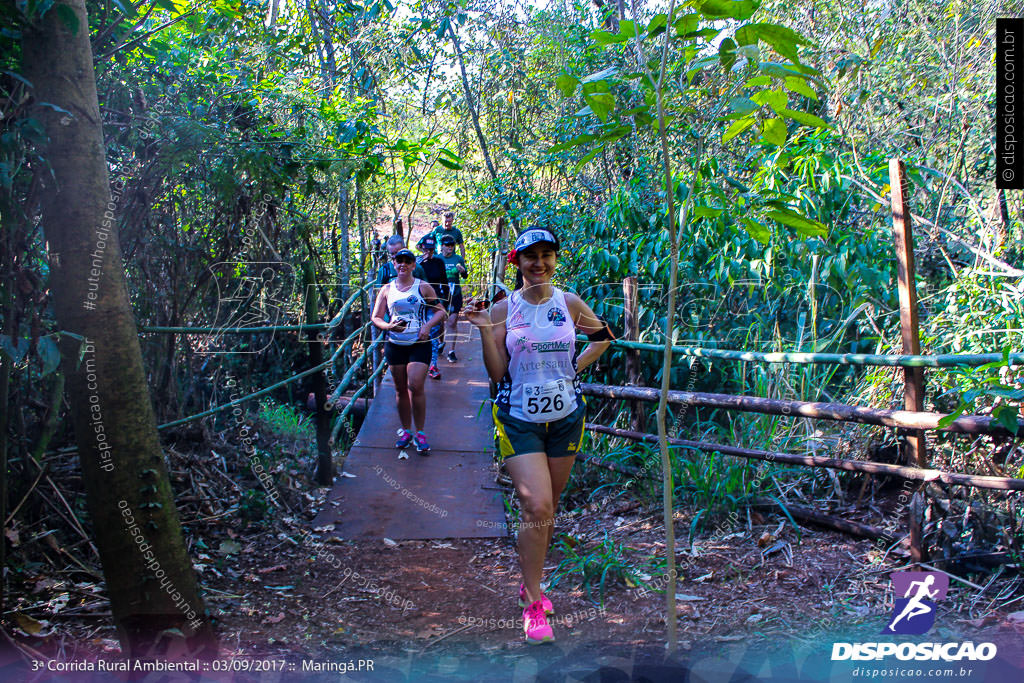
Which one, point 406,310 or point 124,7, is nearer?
point 124,7

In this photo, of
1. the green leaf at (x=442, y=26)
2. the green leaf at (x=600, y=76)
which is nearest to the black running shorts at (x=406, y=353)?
the green leaf at (x=600, y=76)

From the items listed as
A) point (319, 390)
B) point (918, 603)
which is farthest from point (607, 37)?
point (319, 390)

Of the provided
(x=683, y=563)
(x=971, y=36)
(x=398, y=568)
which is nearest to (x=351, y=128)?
(x=398, y=568)

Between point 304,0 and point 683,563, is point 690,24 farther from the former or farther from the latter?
point 304,0

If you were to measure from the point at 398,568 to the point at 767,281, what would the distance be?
347 centimetres

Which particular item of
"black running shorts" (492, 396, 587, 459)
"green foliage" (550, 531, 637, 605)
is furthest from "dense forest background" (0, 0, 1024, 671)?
"black running shorts" (492, 396, 587, 459)

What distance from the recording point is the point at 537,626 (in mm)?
3305

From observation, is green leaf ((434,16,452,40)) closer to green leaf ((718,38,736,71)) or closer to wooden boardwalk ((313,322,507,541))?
wooden boardwalk ((313,322,507,541))

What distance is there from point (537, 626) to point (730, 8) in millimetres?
2472

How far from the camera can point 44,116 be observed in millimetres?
2609

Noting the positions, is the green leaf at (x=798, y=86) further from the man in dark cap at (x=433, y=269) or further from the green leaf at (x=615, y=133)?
the man in dark cap at (x=433, y=269)

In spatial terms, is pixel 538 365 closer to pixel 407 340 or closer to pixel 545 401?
pixel 545 401

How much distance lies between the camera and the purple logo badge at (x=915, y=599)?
3307 millimetres

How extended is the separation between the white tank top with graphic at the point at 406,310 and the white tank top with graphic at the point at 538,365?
248 centimetres
